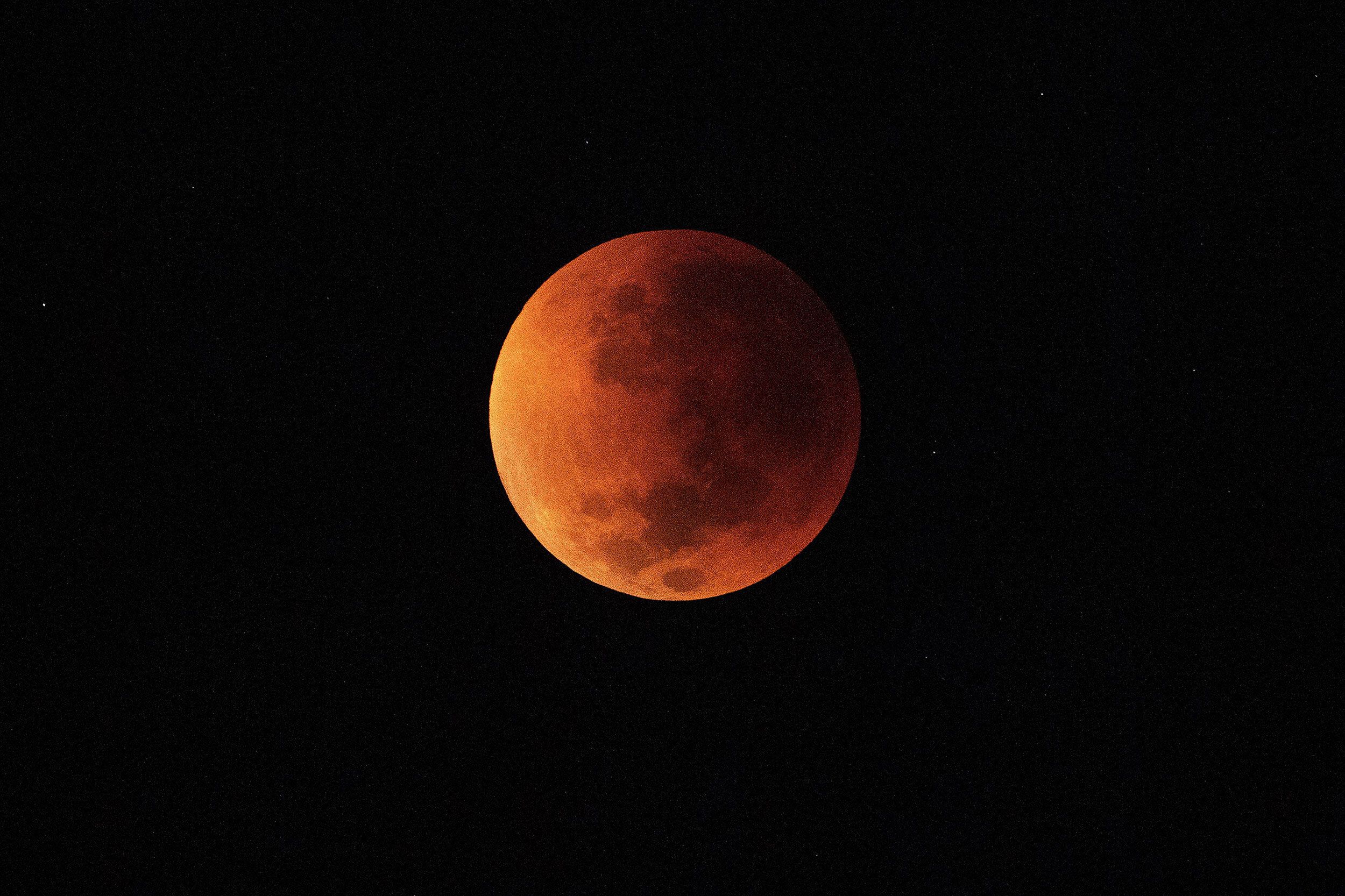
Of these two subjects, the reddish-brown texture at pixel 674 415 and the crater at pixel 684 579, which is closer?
the reddish-brown texture at pixel 674 415

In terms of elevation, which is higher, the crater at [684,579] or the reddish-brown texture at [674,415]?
the reddish-brown texture at [674,415]

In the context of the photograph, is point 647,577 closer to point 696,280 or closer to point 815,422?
point 815,422

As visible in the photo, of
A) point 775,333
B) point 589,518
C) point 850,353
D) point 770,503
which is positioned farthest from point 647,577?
point 850,353

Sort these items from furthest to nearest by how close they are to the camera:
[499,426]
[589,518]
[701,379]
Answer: [499,426]
[589,518]
[701,379]

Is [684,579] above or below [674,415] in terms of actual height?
below

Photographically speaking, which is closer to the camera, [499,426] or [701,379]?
[701,379]

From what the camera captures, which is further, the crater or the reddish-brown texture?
Result: the crater

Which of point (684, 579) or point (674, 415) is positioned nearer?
point (674, 415)

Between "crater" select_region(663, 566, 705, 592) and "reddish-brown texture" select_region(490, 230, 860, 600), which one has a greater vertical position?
"reddish-brown texture" select_region(490, 230, 860, 600)
